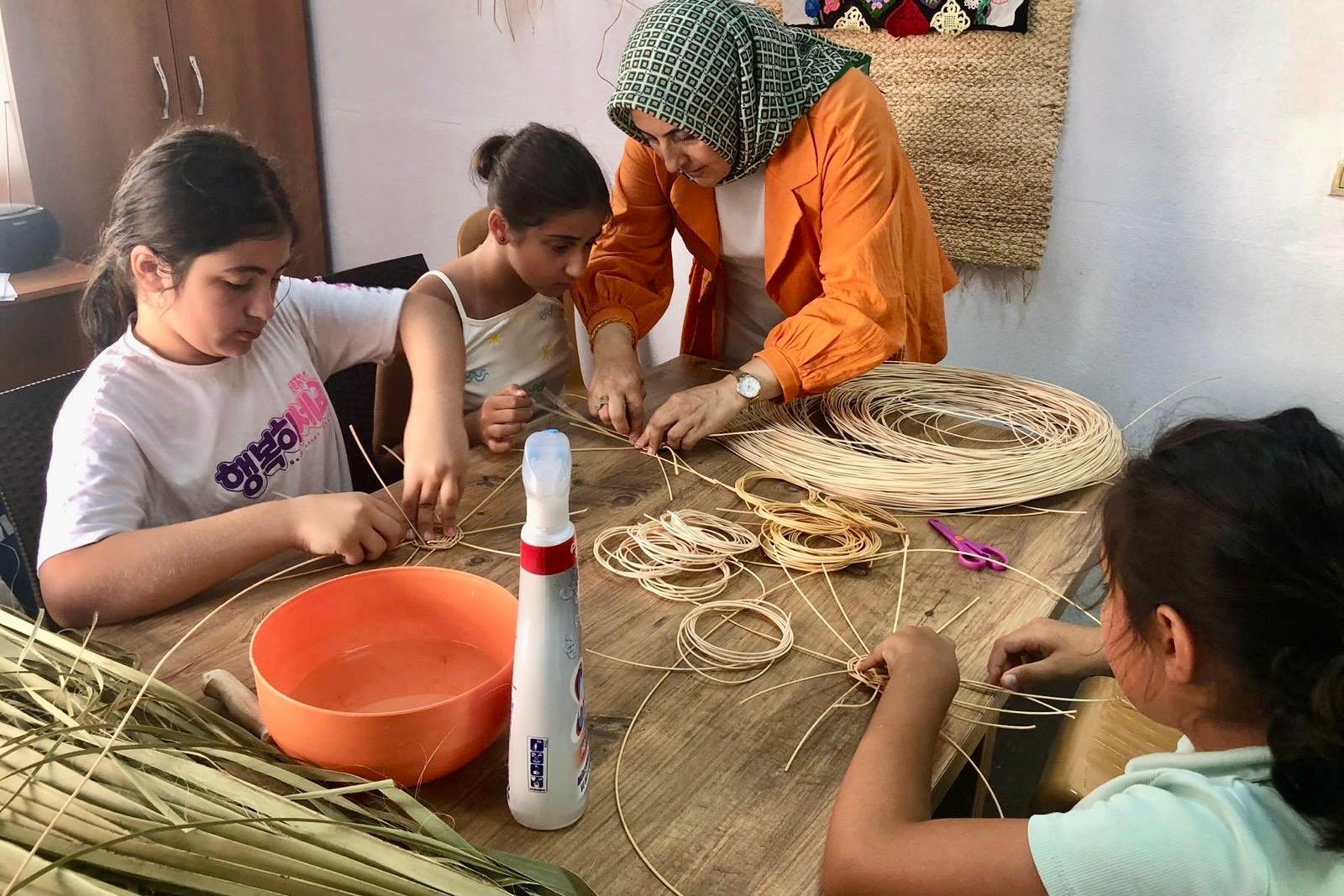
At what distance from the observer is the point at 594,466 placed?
1.44m

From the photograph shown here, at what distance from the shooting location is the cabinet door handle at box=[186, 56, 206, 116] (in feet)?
10.8

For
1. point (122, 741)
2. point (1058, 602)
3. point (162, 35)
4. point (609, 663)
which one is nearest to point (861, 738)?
point (609, 663)

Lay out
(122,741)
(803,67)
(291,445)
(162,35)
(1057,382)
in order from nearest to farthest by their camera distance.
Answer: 1. (122,741)
2. (291,445)
3. (803,67)
4. (1057,382)
5. (162,35)

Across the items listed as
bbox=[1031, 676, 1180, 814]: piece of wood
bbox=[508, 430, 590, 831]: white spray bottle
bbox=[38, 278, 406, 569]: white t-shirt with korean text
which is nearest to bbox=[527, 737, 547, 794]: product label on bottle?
bbox=[508, 430, 590, 831]: white spray bottle

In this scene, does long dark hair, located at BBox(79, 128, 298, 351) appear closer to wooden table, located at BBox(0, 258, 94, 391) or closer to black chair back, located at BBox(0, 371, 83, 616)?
black chair back, located at BBox(0, 371, 83, 616)

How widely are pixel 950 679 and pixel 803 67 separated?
3.84 feet

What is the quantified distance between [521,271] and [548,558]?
1191mm

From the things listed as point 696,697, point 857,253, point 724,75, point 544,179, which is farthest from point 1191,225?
point 696,697

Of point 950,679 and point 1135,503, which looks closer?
point 1135,503

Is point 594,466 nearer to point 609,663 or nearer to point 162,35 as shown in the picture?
point 609,663

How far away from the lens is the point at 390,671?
36.2 inches

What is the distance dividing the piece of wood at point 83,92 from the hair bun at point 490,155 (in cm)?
189

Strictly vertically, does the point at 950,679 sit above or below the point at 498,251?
below

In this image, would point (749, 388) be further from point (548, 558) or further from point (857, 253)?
point (548, 558)
